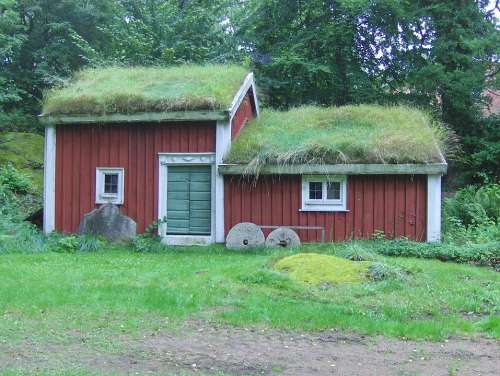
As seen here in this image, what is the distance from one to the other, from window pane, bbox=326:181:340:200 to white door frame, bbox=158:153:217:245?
278 cm

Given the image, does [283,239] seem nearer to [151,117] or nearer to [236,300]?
[151,117]

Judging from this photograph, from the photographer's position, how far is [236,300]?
780 cm

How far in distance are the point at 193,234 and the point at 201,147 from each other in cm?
218

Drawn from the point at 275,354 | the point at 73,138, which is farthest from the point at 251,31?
the point at 275,354

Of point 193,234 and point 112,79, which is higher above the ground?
point 112,79

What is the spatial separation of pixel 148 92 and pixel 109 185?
2611mm

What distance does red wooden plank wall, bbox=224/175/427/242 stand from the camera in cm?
1331

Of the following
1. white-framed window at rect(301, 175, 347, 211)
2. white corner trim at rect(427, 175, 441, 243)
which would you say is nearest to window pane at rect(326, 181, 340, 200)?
white-framed window at rect(301, 175, 347, 211)

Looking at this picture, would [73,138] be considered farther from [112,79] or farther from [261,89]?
[261,89]

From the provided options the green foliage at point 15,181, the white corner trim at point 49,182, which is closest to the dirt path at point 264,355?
the white corner trim at point 49,182

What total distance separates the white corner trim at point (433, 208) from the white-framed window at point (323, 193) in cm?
190

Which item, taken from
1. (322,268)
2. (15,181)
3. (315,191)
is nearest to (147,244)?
(315,191)

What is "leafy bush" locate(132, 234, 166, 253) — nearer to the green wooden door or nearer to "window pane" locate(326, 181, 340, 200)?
the green wooden door

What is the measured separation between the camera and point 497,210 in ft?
51.7
